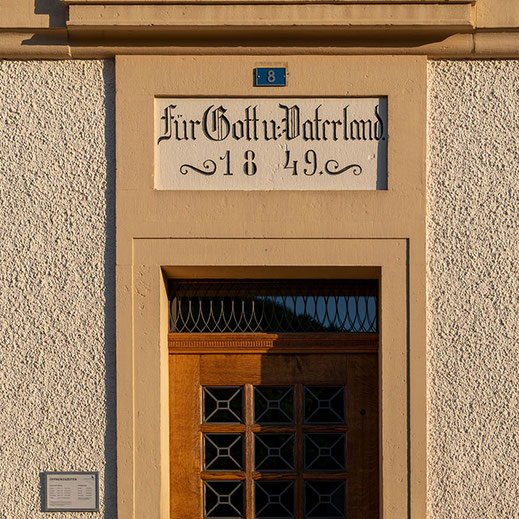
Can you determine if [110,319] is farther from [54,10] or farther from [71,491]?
[54,10]

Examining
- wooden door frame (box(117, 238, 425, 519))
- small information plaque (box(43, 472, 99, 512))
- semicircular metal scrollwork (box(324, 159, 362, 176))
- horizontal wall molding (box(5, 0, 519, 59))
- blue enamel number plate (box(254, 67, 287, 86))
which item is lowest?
small information plaque (box(43, 472, 99, 512))

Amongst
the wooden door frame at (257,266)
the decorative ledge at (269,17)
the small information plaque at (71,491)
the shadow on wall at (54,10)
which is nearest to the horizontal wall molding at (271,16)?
the decorative ledge at (269,17)

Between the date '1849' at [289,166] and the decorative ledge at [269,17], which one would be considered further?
the date '1849' at [289,166]

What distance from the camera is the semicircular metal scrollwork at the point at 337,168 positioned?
5680mm

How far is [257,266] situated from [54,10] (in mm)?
2037

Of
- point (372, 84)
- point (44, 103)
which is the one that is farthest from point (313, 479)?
point (44, 103)

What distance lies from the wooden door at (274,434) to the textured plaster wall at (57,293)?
1.80ft

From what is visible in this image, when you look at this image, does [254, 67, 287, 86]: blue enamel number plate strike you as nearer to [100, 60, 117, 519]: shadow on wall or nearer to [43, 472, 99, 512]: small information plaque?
[100, 60, 117, 519]: shadow on wall

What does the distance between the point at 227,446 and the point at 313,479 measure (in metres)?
0.59

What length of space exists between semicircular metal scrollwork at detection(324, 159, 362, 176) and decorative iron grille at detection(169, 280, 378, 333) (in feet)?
2.54

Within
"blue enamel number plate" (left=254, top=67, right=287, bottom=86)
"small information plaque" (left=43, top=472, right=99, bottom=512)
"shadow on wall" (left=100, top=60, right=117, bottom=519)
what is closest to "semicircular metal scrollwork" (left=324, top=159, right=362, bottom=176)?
"blue enamel number plate" (left=254, top=67, right=287, bottom=86)

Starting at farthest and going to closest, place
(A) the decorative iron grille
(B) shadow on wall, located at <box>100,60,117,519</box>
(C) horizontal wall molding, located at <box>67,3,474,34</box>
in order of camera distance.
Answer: (A) the decorative iron grille, (B) shadow on wall, located at <box>100,60,117,519</box>, (C) horizontal wall molding, located at <box>67,3,474,34</box>

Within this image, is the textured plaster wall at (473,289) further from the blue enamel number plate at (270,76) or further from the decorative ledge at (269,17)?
the blue enamel number plate at (270,76)

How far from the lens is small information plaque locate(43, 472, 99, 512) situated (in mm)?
5637
